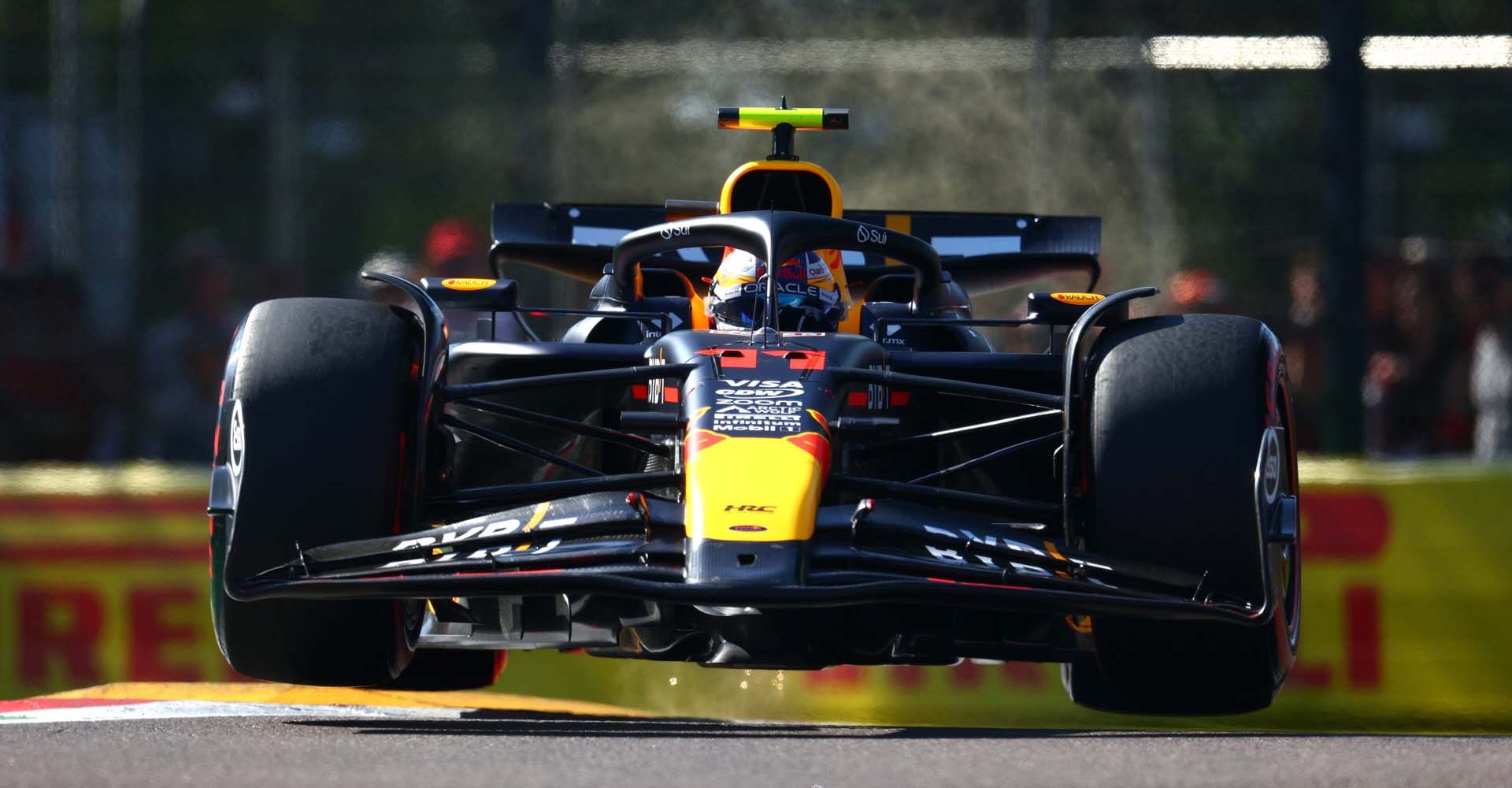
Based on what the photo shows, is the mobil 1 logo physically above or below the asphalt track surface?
above

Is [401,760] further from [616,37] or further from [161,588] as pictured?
[616,37]

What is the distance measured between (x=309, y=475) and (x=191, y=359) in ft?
17.5

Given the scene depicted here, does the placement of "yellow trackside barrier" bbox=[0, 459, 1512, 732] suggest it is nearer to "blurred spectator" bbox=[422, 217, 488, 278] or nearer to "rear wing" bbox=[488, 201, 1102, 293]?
"rear wing" bbox=[488, 201, 1102, 293]

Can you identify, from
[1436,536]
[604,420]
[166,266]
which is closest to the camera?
[604,420]

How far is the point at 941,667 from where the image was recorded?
302 inches

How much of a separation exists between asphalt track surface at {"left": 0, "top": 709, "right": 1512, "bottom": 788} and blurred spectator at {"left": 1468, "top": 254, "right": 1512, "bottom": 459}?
4.39m

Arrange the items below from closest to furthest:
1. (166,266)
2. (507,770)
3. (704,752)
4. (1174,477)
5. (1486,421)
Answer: (507,770) → (704,752) → (1174,477) → (1486,421) → (166,266)

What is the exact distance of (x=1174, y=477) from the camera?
538cm

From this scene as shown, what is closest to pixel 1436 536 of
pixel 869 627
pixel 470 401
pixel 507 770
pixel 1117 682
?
pixel 1117 682

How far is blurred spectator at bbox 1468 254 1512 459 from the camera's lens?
9.72m

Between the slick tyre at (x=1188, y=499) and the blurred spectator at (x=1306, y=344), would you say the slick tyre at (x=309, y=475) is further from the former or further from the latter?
the blurred spectator at (x=1306, y=344)

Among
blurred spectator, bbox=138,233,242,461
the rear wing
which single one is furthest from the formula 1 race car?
blurred spectator, bbox=138,233,242,461

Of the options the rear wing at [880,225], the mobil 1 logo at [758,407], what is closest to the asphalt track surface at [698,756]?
the mobil 1 logo at [758,407]

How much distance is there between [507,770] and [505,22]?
276 inches
